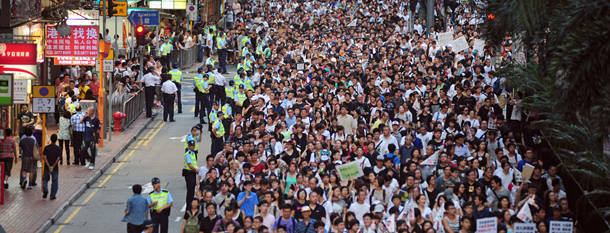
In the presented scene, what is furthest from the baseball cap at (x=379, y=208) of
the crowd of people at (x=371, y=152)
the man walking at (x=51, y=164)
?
the man walking at (x=51, y=164)

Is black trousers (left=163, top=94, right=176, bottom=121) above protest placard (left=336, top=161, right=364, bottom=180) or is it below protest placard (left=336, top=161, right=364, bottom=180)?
above

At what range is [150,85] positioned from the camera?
29516 mm

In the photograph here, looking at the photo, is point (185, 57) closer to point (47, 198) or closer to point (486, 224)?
point (47, 198)

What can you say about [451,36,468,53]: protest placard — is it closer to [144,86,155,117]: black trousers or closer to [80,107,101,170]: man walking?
[144,86,155,117]: black trousers

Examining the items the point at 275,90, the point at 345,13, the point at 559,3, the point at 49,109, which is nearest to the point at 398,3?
the point at 345,13

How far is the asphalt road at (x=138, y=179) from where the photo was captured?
58.2ft

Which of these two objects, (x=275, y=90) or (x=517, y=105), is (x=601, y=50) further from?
(x=275, y=90)

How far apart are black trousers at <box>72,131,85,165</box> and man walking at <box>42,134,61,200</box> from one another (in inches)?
128

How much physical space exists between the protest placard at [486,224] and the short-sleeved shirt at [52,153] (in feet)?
33.0

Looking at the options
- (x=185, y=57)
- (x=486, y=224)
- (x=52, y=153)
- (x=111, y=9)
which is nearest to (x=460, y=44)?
(x=111, y=9)

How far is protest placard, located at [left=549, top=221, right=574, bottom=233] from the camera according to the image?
13406 mm

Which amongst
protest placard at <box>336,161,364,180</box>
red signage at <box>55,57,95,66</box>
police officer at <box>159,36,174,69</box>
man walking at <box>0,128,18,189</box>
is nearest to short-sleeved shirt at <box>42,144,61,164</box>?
man walking at <box>0,128,18,189</box>

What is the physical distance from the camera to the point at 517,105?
2128cm

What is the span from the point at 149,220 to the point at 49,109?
589 cm
